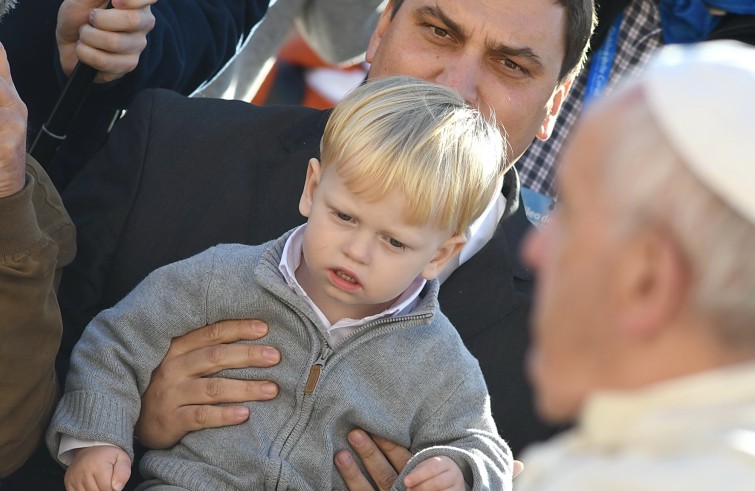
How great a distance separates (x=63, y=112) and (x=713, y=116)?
213cm

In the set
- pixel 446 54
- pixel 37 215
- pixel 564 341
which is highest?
pixel 564 341

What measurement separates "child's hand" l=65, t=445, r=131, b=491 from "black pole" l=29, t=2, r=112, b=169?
36.8 inches

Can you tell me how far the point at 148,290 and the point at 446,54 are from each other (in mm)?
1115

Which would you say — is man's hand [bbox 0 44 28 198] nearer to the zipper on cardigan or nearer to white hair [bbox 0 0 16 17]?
white hair [bbox 0 0 16 17]

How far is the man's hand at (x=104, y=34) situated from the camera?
3051 mm

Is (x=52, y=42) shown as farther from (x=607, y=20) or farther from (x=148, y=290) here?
(x=607, y=20)

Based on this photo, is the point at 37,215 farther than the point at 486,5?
No

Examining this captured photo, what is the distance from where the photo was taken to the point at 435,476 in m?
2.40

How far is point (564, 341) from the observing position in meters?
1.39

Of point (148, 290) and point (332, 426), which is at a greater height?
point (148, 290)

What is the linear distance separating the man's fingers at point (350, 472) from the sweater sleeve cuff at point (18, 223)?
76 centimetres

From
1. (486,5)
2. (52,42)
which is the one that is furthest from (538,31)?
(52,42)

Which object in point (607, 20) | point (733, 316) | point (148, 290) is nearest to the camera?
point (733, 316)

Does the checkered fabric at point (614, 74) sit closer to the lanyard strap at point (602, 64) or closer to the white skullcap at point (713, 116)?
the lanyard strap at point (602, 64)
